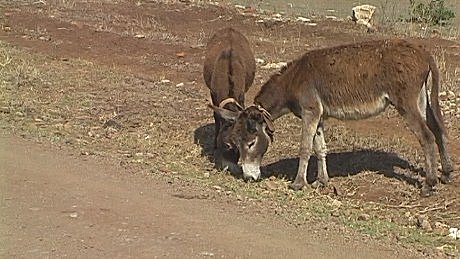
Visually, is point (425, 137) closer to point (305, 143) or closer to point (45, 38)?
point (305, 143)

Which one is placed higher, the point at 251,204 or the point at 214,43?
the point at 214,43

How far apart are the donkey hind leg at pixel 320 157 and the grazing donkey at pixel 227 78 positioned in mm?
1010

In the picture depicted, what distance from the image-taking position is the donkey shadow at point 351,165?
9.36 metres

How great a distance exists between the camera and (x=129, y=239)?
6066 millimetres

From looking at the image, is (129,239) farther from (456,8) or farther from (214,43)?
(456,8)

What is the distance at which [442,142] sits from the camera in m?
8.94

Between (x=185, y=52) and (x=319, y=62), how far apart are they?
9.20 meters

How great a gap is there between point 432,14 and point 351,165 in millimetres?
18040

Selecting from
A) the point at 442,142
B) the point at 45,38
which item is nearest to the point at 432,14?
the point at 45,38

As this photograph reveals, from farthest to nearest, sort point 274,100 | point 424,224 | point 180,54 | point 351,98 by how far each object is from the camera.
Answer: point 180,54 < point 274,100 < point 351,98 < point 424,224

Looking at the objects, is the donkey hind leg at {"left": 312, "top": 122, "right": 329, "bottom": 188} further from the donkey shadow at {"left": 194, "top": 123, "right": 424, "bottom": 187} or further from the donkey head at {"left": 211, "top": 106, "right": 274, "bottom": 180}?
the donkey head at {"left": 211, "top": 106, "right": 274, "bottom": 180}

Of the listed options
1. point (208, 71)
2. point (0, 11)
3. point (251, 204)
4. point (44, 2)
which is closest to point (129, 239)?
point (251, 204)

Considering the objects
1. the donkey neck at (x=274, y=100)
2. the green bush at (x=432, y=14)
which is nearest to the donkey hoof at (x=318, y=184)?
the donkey neck at (x=274, y=100)

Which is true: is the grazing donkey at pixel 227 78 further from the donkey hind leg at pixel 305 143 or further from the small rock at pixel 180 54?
the small rock at pixel 180 54
